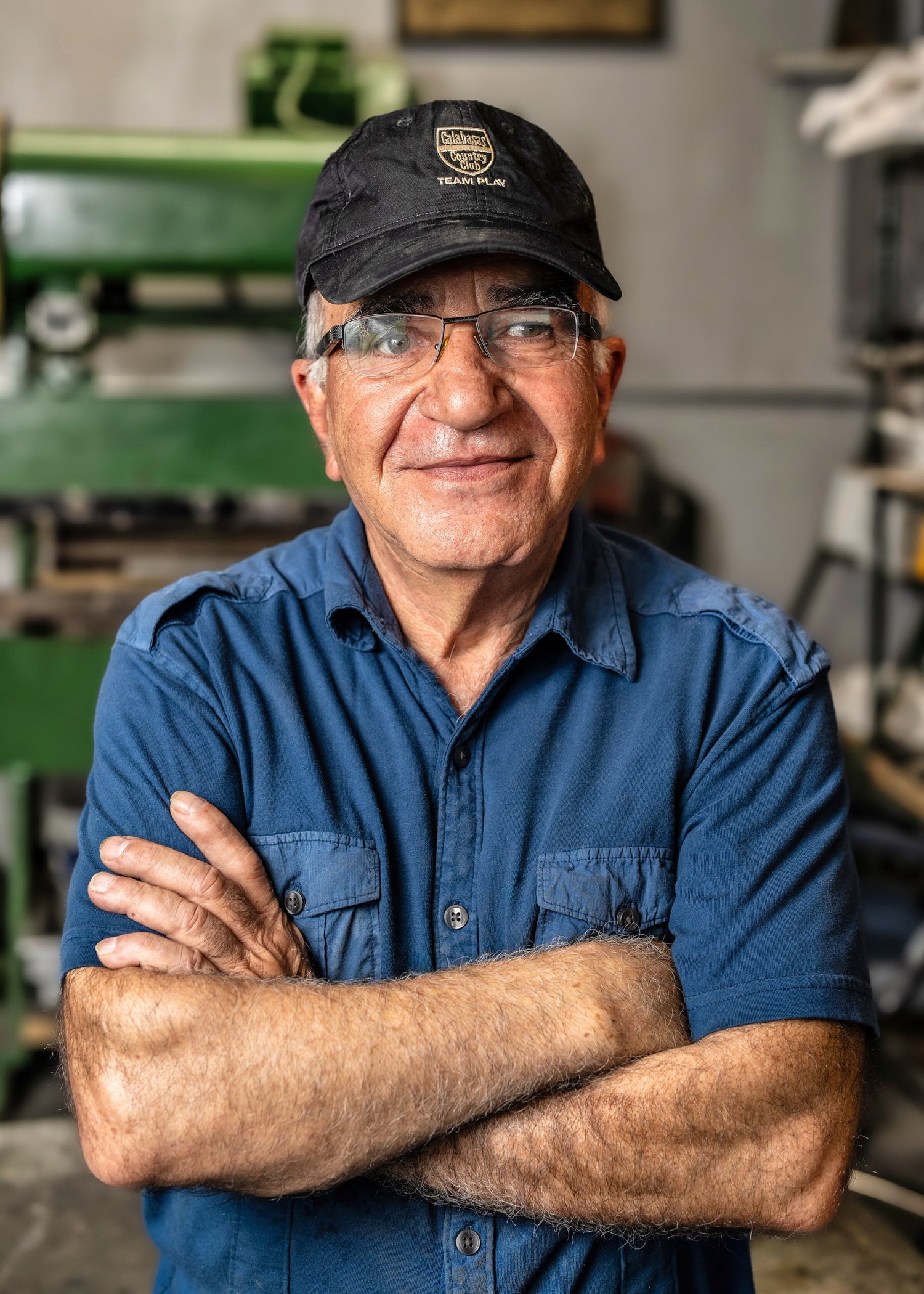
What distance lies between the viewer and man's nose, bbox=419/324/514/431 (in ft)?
3.85

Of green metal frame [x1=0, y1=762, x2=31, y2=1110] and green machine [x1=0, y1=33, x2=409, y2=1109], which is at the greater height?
green machine [x1=0, y1=33, x2=409, y2=1109]

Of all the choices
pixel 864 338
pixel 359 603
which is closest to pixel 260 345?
pixel 864 338

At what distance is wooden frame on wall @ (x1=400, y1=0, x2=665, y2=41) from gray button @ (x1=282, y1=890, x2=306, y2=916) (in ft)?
11.0

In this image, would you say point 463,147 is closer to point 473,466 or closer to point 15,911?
point 473,466

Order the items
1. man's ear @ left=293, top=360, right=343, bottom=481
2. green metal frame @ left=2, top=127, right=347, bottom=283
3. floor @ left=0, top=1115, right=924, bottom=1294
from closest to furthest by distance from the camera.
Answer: man's ear @ left=293, top=360, right=343, bottom=481 < floor @ left=0, top=1115, right=924, bottom=1294 < green metal frame @ left=2, top=127, right=347, bottom=283

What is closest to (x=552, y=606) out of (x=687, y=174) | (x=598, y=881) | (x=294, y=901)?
(x=598, y=881)

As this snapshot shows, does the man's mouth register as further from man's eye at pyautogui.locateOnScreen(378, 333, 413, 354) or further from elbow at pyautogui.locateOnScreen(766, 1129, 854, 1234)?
elbow at pyautogui.locateOnScreen(766, 1129, 854, 1234)

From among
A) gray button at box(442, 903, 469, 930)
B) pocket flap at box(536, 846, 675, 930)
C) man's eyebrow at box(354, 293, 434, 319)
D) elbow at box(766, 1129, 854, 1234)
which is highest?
man's eyebrow at box(354, 293, 434, 319)

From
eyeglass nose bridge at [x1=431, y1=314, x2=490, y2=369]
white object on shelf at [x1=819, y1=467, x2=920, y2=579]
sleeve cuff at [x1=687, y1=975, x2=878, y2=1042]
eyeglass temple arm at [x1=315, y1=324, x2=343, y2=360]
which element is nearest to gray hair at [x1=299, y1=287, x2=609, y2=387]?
eyeglass temple arm at [x1=315, y1=324, x2=343, y2=360]

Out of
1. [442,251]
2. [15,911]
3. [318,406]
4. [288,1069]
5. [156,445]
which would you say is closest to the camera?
[288,1069]

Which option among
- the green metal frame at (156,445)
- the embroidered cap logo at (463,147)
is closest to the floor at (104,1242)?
the embroidered cap logo at (463,147)

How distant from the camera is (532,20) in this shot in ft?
12.6

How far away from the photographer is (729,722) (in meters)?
1.25

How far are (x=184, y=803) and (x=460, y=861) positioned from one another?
0.28 meters
